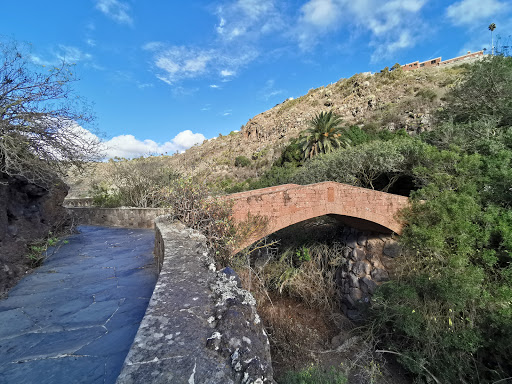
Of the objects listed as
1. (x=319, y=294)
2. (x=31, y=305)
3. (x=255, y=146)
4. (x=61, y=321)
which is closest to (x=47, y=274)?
(x=31, y=305)

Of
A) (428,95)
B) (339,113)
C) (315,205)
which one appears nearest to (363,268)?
(315,205)

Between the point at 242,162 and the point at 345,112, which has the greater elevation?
the point at 345,112

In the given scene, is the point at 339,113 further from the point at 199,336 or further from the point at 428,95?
the point at 199,336

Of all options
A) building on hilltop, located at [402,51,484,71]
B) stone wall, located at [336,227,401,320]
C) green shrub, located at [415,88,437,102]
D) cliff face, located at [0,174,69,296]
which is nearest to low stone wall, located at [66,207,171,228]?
cliff face, located at [0,174,69,296]

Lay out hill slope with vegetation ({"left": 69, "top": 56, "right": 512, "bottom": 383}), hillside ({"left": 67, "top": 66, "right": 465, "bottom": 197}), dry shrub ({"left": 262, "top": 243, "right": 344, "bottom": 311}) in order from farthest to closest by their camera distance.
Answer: hillside ({"left": 67, "top": 66, "right": 465, "bottom": 197}) < dry shrub ({"left": 262, "top": 243, "right": 344, "bottom": 311}) < hill slope with vegetation ({"left": 69, "top": 56, "right": 512, "bottom": 383})

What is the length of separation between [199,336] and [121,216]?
9644 mm

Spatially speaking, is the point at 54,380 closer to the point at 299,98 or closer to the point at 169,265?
the point at 169,265

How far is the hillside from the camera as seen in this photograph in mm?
24000

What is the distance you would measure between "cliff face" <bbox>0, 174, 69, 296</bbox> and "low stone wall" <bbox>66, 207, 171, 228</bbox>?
3.20 m

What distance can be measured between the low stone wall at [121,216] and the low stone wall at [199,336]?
7.52m

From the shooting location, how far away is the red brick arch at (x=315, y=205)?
666 cm

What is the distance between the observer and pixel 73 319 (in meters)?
2.52

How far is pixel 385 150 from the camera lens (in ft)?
33.9

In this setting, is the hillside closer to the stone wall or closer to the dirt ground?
the stone wall
